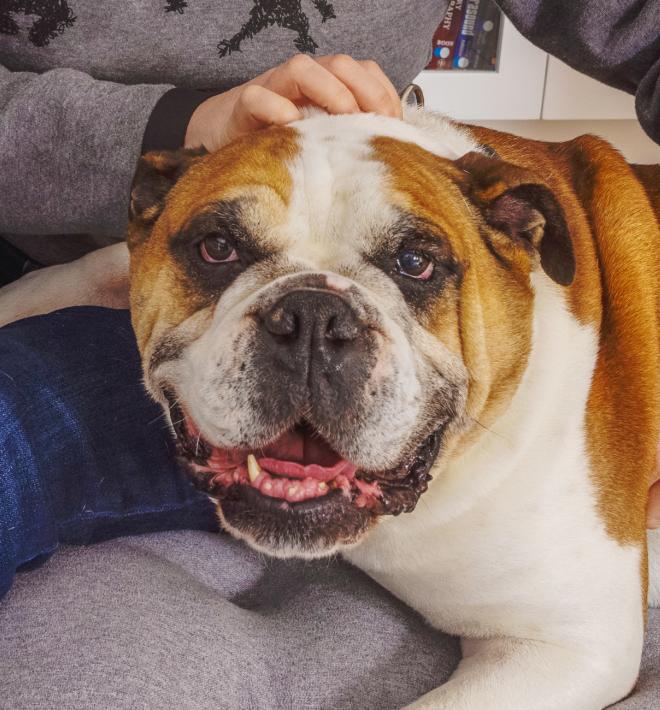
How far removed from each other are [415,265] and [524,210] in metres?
0.23

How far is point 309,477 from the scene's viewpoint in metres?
1.21

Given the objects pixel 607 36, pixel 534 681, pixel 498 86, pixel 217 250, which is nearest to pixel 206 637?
pixel 534 681

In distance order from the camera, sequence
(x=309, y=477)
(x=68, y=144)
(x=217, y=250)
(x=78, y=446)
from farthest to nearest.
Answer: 1. (x=68, y=144)
2. (x=78, y=446)
3. (x=217, y=250)
4. (x=309, y=477)

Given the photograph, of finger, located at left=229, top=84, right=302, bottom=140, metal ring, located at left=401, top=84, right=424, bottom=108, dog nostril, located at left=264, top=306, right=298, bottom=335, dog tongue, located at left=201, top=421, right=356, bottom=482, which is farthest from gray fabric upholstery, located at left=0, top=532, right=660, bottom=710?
metal ring, located at left=401, top=84, right=424, bottom=108

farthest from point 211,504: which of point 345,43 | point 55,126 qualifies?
point 345,43

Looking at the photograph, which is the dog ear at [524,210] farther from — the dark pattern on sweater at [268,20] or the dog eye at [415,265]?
the dark pattern on sweater at [268,20]

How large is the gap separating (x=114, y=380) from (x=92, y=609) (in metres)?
0.44

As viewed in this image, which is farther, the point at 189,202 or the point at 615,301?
the point at 615,301

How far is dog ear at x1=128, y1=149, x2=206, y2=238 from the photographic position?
1446 millimetres

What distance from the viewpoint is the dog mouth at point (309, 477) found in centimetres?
119

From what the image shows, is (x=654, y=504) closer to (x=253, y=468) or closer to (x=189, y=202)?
(x=253, y=468)

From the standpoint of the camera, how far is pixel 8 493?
1.28 m

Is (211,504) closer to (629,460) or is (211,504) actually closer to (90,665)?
(90,665)

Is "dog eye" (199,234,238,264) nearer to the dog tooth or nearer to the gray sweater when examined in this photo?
the dog tooth
